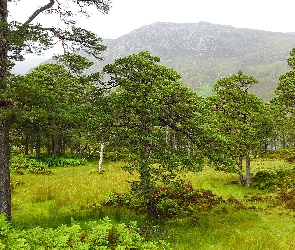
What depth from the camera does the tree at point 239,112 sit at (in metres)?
20.4

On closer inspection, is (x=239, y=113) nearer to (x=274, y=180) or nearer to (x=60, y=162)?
(x=274, y=180)

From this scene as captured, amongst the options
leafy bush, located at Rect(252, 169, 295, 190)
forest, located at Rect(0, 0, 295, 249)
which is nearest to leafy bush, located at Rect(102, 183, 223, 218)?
forest, located at Rect(0, 0, 295, 249)

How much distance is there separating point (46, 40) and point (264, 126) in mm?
19181

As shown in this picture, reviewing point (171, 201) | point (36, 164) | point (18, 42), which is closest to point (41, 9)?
point (18, 42)

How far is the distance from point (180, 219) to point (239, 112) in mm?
12009

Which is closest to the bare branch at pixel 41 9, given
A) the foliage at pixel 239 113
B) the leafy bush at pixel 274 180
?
the foliage at pixel 239 113

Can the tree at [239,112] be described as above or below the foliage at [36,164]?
above

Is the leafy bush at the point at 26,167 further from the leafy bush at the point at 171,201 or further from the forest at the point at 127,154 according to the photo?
the leafy bush at the point at 171,201

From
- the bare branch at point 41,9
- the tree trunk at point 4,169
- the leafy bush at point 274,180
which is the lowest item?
the leafy bush at point 274,180

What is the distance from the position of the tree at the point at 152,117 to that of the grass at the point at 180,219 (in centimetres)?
251

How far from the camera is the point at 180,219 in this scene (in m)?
13.2

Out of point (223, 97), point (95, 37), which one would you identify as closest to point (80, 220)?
point (95, 37)

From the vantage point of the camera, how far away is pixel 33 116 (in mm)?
9492

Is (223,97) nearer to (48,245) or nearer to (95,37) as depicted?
(95,37)
